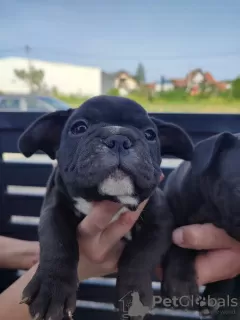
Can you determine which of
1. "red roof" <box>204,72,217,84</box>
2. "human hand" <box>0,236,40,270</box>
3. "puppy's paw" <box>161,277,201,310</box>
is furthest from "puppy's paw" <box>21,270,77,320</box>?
"red roof" <box>204,72,217,84</box>

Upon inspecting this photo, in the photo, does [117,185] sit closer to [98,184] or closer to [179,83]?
[98,184]

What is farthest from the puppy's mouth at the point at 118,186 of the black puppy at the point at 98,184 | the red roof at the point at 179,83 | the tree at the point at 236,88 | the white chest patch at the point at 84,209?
the red roof at the point at 179,83

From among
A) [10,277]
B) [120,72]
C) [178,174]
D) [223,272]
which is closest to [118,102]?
[178,174]

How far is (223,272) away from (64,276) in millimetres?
411

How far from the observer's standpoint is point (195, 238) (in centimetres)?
95

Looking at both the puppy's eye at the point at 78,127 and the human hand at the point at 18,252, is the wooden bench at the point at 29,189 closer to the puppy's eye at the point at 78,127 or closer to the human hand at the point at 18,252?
the human hand at the point at 18,252

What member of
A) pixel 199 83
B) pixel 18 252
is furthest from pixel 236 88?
pixel 18 252

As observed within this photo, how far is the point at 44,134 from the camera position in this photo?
3.22 feet

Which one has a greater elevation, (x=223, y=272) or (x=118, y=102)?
(x=118, y=102)

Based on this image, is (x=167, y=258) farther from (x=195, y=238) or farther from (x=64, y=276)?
(x=64, y=276)

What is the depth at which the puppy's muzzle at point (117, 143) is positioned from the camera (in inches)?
29.0

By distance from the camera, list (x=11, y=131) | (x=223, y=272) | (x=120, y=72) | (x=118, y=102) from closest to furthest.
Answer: (x=118, y=102), (x=223, y=272), (x=11, y=131), (x=120, y=72)

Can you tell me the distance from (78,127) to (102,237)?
0.26 meters

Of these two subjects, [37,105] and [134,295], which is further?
[37,105]
